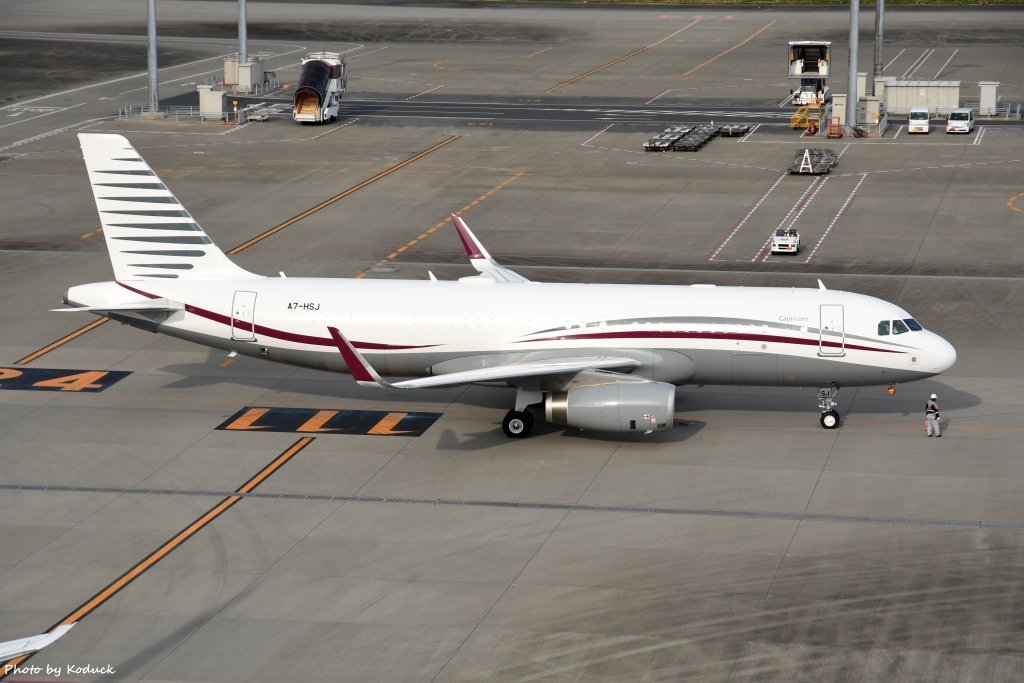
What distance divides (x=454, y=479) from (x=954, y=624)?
15870 millimetres

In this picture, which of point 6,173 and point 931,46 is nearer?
point 6,173

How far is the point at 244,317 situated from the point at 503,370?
9.33 meters

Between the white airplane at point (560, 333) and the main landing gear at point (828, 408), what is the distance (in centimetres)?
5

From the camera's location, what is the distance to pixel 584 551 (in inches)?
1518

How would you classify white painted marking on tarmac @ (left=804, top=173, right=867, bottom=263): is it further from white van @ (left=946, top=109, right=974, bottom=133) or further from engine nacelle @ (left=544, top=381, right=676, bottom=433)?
engine nacelle @ (left=544, top=381, right=676, bottom=433)

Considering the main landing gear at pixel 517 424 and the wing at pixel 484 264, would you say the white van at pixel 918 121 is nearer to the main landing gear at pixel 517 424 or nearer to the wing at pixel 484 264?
the wing at pixel 484 264

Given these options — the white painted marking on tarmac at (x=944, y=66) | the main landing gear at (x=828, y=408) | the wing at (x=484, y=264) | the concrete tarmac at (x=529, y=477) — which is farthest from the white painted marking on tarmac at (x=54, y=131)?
the white painted marking on tarmac at (x=944, y=66)

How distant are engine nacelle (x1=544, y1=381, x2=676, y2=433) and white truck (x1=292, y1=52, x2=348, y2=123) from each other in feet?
220

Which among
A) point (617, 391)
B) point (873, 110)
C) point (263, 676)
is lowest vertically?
point (263, 676)

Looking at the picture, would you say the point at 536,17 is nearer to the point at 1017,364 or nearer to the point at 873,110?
the point at 873,110

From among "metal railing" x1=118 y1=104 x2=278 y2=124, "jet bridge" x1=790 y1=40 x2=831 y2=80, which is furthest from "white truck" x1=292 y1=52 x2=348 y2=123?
"jet bridge" x1=790 y1=40 x2=831 y2=80

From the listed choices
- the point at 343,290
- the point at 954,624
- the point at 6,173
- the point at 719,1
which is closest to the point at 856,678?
the point at 954,624

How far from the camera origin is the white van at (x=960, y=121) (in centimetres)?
10225

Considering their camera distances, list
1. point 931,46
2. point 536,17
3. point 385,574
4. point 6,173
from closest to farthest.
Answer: point 385,574
point 6,173
point 931,46
point 536,17
